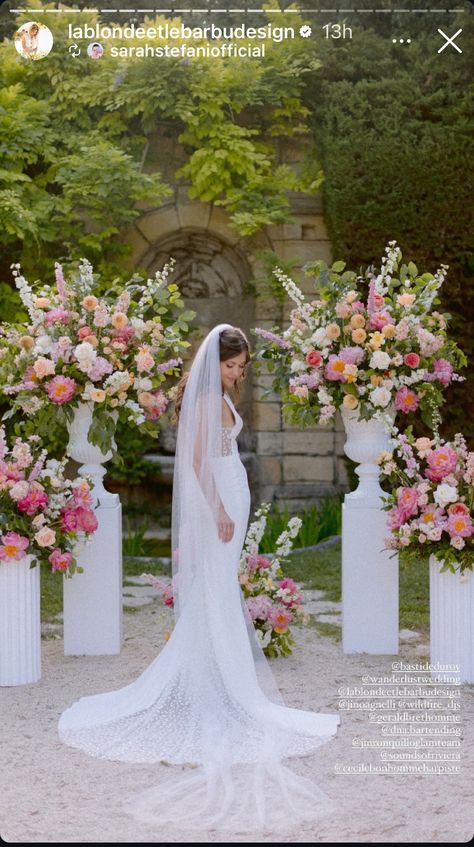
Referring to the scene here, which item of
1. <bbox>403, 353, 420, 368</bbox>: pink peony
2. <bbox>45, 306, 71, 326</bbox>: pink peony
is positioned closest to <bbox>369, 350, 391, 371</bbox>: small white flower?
<bbox>403, 353, 420, 368</bbox>: pink peony

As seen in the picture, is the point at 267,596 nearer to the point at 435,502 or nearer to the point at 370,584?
the point at 370,584

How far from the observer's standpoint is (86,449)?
213 inches

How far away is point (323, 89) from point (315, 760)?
6.27m

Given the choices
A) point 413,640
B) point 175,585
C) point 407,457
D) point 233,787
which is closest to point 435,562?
point 407,457

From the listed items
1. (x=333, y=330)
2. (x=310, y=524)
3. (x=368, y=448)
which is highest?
(x=333, y=330)

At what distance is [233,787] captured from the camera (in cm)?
345

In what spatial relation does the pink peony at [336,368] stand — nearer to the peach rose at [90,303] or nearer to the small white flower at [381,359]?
the small white flower at [381,359]

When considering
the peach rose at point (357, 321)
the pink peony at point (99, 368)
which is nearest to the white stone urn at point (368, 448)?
the peach rose at point (357, 321)

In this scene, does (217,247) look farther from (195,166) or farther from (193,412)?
(193,412)

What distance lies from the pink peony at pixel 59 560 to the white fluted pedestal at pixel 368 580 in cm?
144

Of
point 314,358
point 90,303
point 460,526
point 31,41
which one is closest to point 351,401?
point 314,358

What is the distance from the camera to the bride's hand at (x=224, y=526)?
442 cm

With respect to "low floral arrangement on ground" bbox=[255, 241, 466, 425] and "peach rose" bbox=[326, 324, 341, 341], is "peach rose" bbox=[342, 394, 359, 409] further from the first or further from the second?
"peach rose" bbox=[326, 324, 341, 341]

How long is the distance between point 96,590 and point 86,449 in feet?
2.44
